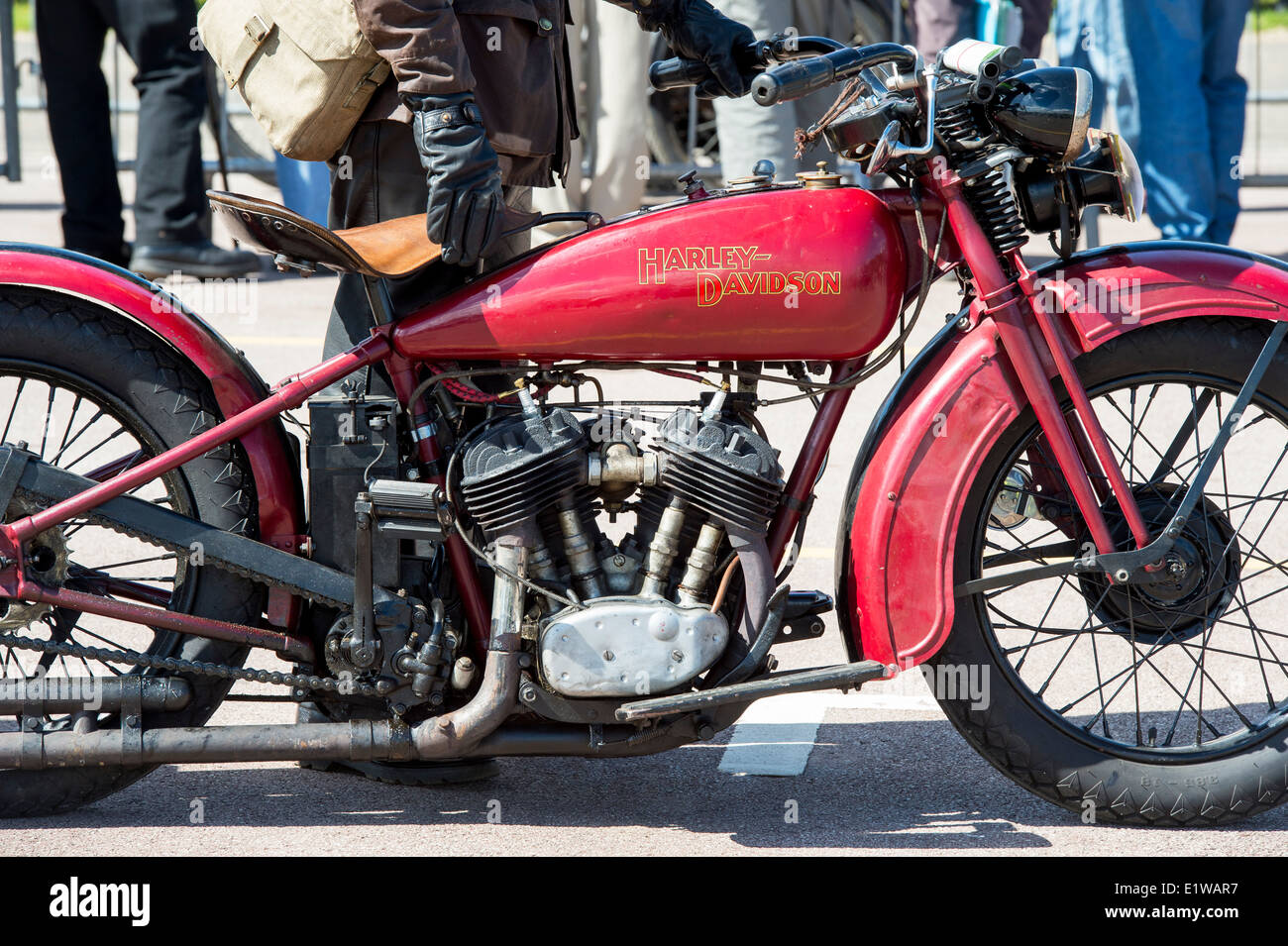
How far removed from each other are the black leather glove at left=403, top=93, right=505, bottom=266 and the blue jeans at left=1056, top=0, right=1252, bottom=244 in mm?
5234

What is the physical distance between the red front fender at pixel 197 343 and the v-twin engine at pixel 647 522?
1.27 ft

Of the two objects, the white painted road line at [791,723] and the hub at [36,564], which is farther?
the white painted road line at [791,723]

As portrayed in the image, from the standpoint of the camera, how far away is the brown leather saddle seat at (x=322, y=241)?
2.63 metres

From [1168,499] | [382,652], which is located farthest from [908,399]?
[382,652]

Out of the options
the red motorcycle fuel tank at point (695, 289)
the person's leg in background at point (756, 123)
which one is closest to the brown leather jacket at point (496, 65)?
the red motorcycle fuel tank at point (695, 289)

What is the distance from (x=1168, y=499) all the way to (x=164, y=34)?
519 cm

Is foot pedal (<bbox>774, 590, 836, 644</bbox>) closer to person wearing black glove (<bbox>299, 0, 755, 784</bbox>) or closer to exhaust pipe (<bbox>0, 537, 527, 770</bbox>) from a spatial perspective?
exhaust pipe (<bbox>0, 537, 527, 770</bbox>)

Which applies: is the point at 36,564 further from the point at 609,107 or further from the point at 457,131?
the point at 609,107

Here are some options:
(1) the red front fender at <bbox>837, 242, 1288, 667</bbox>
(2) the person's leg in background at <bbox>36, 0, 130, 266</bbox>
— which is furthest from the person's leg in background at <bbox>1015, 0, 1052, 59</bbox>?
(1) the red front fender at <bbox>837, 242, 1288, 667</bbox>

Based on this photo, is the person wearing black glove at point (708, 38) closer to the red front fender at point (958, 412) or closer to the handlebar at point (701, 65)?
the handlebar at point (701, 65)

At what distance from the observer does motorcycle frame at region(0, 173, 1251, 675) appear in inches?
108

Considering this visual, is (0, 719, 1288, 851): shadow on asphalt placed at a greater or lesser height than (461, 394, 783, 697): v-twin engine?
lesser

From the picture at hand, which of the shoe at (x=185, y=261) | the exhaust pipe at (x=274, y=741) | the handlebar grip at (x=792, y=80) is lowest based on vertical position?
the exhaust pipe at (x=274, y=741)

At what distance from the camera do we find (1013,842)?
2883 mm
